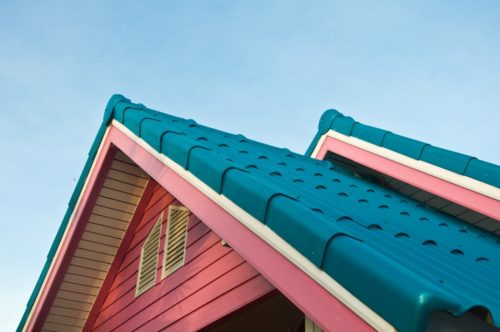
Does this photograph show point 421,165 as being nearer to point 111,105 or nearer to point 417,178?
point 417,178

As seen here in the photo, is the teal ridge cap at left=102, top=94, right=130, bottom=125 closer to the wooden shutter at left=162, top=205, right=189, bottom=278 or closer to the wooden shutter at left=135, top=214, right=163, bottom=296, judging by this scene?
the wooden shutter at left=162, top=205, right=189, bottom=278

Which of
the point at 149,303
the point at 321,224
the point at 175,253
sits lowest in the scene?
the point at 149,303

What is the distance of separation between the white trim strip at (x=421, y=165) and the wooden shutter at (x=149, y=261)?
2.37 metres

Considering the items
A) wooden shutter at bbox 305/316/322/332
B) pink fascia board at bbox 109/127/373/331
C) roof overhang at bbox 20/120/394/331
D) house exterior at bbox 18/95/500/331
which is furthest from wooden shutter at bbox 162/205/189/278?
wooden shutter at bbox 305/316/322/332

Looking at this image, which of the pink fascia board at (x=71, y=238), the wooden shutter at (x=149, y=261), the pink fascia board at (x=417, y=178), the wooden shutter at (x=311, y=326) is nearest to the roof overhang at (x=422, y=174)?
the pink fascia board at (x=417, y=178)

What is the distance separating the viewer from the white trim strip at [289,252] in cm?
215

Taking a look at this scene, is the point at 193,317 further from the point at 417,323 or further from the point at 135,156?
the point at 417,323

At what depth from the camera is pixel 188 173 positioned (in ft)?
12.5

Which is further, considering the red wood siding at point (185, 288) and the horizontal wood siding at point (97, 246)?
the horizontal wood siding at point (97, 246)

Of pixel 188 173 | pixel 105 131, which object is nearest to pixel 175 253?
pixel 105 131

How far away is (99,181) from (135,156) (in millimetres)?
1283

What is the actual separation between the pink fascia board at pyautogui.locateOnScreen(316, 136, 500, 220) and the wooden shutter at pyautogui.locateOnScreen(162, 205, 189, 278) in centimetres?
224

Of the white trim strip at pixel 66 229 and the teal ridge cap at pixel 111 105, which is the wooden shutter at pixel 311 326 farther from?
the white trim strip at pixel 66 229

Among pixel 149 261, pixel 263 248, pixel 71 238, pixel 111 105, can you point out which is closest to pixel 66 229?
pixel 71 238
